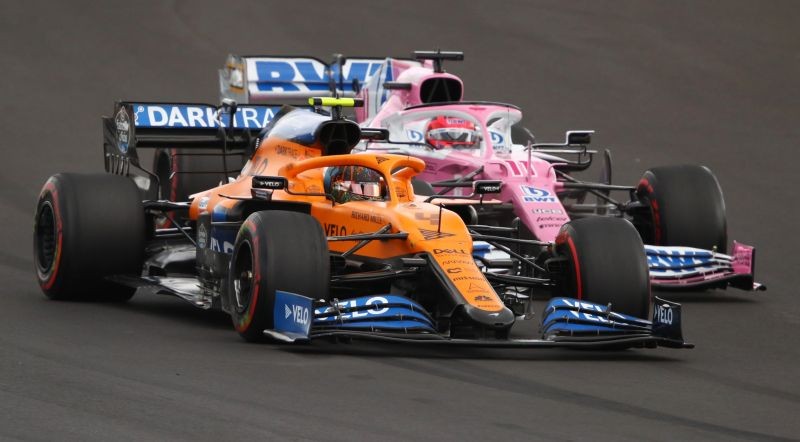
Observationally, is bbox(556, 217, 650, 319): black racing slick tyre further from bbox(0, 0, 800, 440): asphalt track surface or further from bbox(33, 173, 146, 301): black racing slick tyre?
bbox(33, 173, 146, 301): black racing slick tyre

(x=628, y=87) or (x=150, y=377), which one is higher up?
(x=628, y=87)

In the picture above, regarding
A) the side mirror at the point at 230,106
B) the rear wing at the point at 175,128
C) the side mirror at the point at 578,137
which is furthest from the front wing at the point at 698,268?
the side mirror at the point at 230,106

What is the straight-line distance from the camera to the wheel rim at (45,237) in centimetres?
1336

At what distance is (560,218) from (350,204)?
3.23m

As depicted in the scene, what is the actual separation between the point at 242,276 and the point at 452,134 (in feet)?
18.0

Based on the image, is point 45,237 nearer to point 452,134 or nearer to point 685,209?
point 452,134

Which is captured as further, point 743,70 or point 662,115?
point 743,70

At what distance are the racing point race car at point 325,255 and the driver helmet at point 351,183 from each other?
0.04 feet

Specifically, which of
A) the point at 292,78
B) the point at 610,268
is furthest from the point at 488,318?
the point at 292,78

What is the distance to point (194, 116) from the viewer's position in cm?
1469

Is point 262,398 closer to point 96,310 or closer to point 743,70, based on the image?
point 96,310

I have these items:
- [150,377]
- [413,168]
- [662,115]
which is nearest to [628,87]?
[662,115]

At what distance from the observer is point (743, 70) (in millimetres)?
28812

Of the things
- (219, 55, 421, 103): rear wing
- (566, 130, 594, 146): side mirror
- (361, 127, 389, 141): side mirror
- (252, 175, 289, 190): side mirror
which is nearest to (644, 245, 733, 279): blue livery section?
(566, 130, 594, 146): side mirror
